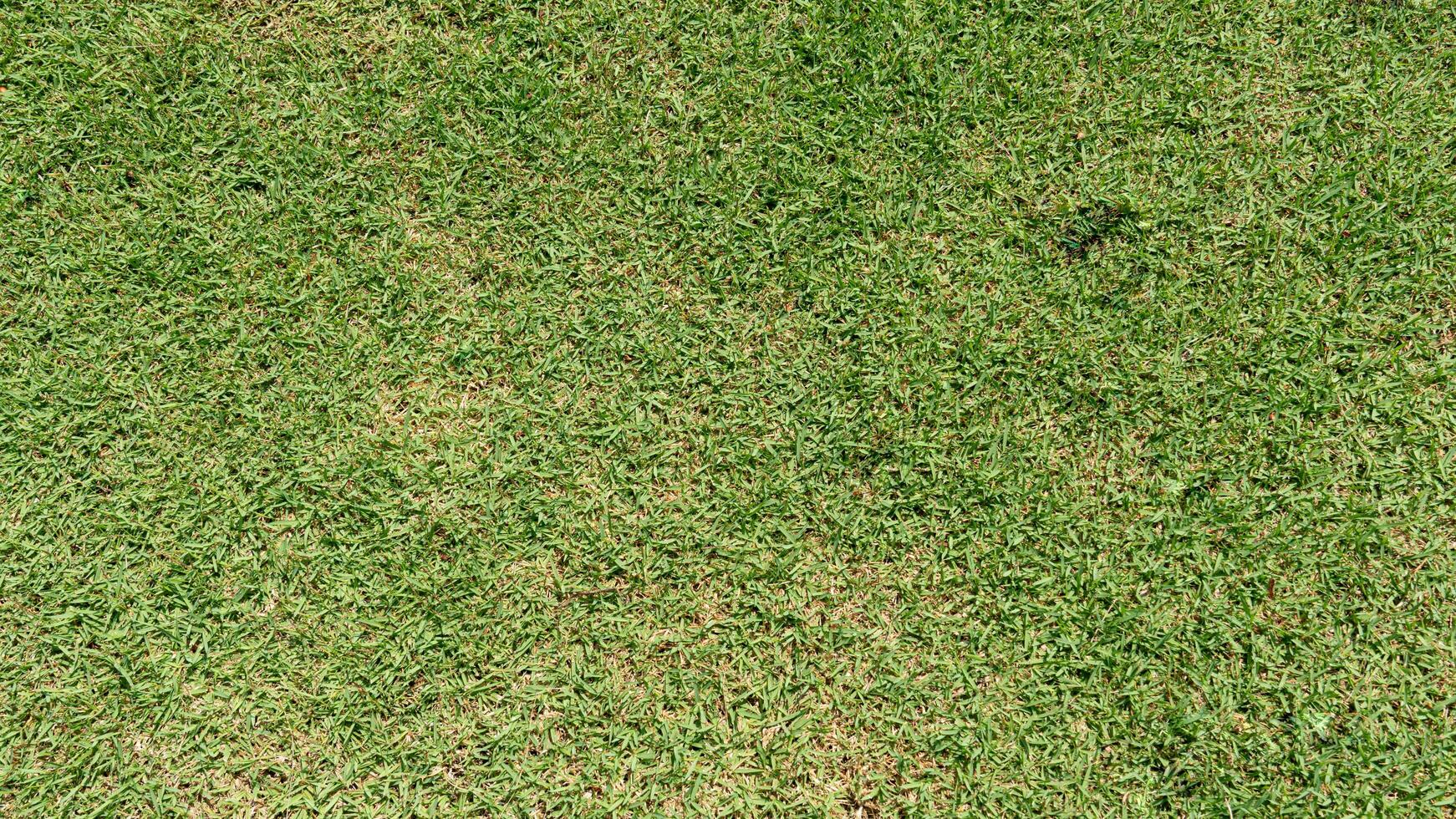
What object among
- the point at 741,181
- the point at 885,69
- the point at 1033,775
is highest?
the point at 885,69

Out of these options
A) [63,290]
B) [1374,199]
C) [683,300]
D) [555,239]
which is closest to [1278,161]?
[1374,199]

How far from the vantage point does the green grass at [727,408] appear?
9.21ft

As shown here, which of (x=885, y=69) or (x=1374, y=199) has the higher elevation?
(x=885, y=69)

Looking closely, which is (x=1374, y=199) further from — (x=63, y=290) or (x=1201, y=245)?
(x=63, y=290)

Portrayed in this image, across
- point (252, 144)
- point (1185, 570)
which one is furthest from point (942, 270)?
point (252, 144)

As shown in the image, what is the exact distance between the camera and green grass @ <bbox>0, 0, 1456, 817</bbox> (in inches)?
111

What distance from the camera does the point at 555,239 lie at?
10.4ft

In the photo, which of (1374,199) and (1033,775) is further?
(1374,199)

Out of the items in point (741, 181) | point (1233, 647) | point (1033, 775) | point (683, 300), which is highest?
point (741, 181)

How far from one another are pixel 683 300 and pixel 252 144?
157 cm

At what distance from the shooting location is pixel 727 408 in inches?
119

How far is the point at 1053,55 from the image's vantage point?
10.8ft

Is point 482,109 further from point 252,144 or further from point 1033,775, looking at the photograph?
point 1033,775

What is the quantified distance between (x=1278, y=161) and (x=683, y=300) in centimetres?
202
